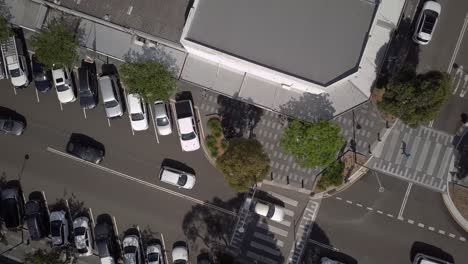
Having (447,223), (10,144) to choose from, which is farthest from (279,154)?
(10,144)

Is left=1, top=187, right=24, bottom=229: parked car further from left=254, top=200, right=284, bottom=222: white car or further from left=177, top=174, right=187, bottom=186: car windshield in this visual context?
left=254, top=200, right=284, bottom=222: white car

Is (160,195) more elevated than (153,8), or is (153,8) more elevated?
(153,8)

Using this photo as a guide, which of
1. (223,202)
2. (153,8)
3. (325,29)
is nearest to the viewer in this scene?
(325,29)

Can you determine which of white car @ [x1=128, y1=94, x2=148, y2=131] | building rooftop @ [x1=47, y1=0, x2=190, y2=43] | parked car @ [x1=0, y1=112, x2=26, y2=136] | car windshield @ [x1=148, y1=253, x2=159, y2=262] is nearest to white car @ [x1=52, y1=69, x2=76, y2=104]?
parked car @ [x1=0, y1=112, x2=26, y2=136]

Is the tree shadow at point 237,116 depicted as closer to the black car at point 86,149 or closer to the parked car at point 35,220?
the black car at point 86,149

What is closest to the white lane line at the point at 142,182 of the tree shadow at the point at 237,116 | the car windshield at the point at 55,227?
the car windshield at the point at 55,227

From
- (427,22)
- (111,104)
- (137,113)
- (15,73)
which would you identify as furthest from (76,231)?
(427,22)

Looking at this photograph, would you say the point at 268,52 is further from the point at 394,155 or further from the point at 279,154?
the point at 394,155
